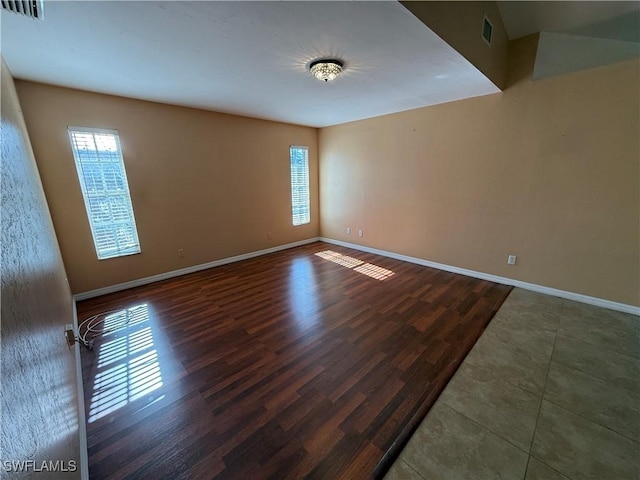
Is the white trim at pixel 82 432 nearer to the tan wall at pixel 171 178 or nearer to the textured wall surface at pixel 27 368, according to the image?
the textured wall surface at pixel 27 368

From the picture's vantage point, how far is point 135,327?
8.37 feet

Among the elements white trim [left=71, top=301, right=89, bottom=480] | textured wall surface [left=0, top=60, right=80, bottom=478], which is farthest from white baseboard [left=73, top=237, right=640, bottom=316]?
textured wall surface [left=0, top=60, right=80, bottom=478]

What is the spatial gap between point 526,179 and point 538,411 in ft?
8.53

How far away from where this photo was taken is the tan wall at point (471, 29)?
1.73 m

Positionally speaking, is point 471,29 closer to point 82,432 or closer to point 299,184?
point 299,184

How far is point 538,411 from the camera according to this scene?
158cm

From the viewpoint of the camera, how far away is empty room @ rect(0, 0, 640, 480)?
1365 millimetres

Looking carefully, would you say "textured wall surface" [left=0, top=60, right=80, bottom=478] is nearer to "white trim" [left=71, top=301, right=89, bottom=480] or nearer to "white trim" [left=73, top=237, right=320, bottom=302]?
"white trim" [left=71, top=301, right=89, bottom=480]

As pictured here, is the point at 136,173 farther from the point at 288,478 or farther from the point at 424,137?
the point at 424,137

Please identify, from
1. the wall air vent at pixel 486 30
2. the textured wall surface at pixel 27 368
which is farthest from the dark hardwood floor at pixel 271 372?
the wall air vent at pixel 486 30

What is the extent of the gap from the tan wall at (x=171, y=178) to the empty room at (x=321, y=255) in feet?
0.10

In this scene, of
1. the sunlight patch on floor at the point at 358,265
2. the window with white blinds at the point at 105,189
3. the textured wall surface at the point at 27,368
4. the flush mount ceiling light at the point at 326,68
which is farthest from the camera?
the sunlight patch on floor at the point at 358,265

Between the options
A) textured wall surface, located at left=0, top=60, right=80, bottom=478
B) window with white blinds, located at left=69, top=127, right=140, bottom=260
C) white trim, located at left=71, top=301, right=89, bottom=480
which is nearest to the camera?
textured wall surface, located at left=0, top=60, right=80, bottom=478

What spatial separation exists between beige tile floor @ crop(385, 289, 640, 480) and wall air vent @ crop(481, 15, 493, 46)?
2.80 meters
